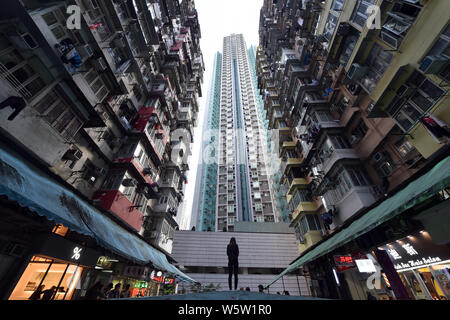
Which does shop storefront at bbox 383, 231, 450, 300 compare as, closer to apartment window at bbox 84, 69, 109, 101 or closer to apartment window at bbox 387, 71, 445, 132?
apartment window at bbox 387, 71, 445, 132

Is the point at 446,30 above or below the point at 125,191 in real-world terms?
above

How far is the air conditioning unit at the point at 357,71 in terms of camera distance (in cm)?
1262

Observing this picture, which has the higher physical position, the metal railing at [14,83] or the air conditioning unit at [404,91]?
the air conditioning unit at [404,91]

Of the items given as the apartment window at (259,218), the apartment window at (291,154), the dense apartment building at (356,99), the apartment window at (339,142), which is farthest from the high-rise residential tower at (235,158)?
the apartment window at (339,142)

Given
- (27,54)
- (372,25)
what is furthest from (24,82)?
(372,25)

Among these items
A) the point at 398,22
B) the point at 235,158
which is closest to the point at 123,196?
the point at 398,22

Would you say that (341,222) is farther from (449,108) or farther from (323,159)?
(449,108)

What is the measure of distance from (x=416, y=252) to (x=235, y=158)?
177 ft

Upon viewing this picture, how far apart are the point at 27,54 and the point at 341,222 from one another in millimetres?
22011

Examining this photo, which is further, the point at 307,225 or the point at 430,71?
the point at 307,225

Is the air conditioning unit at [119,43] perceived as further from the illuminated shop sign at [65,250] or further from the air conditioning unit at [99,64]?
the illuminated shop sign at [65,250]

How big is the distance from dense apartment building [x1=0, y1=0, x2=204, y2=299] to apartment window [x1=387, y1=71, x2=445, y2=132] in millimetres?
15646

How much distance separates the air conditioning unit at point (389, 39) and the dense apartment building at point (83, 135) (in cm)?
1707

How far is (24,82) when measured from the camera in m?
9.17
